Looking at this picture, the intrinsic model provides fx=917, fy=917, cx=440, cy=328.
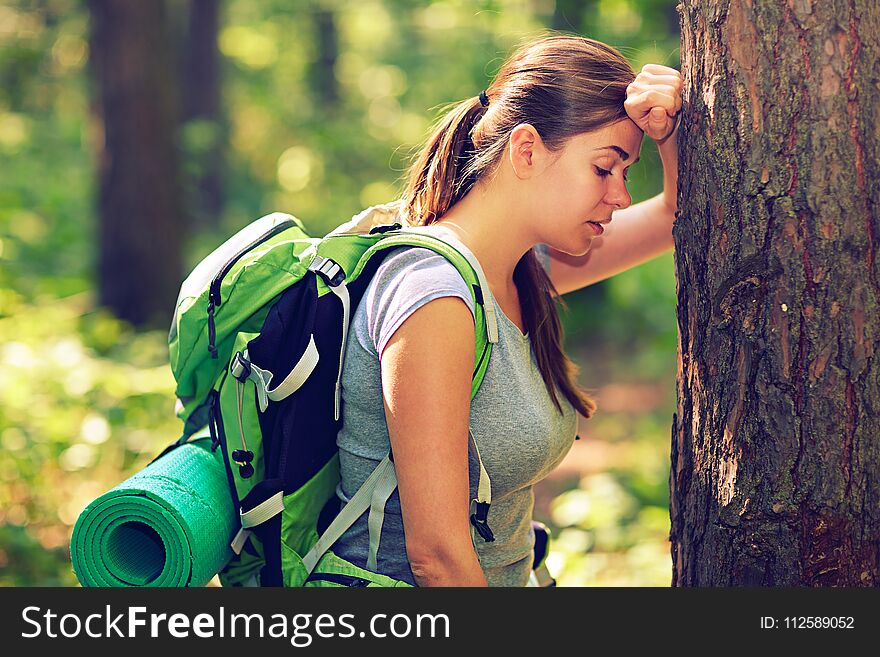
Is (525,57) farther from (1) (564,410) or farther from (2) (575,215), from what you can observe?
(1) (564,410)

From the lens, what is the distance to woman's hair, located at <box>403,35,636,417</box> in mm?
2191

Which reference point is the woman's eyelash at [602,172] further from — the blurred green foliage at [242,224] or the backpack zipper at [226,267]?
the backpack zipper at [226,267]

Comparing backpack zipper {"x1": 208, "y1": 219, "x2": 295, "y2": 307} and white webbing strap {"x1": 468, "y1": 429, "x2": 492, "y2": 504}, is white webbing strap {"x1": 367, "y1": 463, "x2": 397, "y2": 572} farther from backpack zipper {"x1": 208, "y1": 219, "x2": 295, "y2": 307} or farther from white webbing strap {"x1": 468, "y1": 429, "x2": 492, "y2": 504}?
backpack zipper {"x1": 208, "y1": 219, "x2": 295, "y2": 307}

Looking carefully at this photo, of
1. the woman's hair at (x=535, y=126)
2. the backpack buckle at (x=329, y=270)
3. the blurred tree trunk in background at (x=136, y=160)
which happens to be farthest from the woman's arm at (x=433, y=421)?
the blurred tree trunk in background at (x=136, y=160)

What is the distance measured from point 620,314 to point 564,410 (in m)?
7.37

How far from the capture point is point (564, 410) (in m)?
2.37

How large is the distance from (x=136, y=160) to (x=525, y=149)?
7027 millimetres

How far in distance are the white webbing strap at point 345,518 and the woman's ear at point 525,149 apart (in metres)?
0.77

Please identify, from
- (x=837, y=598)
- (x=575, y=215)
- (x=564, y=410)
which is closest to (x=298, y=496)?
(x=564, y=410)

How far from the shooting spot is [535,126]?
220 centimetres

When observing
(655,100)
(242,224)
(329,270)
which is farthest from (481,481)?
(242,224)

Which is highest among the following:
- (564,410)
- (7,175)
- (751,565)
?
(7,175)

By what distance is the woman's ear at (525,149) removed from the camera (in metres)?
2.18

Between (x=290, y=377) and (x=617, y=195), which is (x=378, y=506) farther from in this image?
(x=617, y=195)
